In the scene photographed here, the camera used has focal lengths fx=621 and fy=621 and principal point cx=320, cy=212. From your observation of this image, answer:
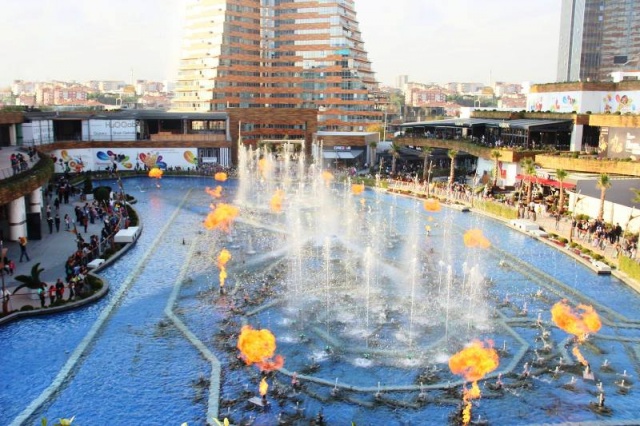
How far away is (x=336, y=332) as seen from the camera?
25734 mm

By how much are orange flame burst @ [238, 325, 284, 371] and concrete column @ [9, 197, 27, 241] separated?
19.9 m

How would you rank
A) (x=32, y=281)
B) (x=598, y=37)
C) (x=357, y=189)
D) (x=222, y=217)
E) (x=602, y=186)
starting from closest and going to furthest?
(x=32, y=281), (x=602, y=186), (x=222, y=217), (x=357, y=189), (x=598, y=37)

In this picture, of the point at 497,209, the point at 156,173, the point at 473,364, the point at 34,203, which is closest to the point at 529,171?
the point at 497,209

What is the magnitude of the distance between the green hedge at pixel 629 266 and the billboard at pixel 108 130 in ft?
197

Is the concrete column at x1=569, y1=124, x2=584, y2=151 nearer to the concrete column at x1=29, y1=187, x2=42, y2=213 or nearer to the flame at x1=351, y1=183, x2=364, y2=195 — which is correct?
the flame at x1=351, y1=183, x2=364, y2=195

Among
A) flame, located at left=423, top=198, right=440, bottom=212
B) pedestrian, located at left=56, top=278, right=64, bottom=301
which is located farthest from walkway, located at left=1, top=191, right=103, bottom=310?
flame, located at left=423, top=198, right=440, bottom=212

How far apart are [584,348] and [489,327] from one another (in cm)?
384

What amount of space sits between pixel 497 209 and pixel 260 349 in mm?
33682

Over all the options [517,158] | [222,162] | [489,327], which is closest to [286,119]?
[222,162]

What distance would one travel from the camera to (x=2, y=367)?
21891 millimetres

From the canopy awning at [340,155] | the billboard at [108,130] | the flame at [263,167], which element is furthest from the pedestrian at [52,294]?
the canopy awning at [340,155]

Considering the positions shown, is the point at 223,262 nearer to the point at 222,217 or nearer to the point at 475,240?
the point at 222,217

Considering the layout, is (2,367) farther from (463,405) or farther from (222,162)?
(222,162)

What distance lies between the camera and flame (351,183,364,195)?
2621 inches
